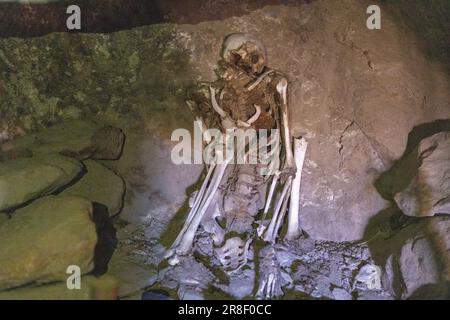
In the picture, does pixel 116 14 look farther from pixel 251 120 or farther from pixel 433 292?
pixel 433 292

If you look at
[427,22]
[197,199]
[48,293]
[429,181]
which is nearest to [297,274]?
[197,199]

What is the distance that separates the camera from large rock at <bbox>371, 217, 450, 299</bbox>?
6.10ft

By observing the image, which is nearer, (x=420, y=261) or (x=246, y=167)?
(x=420, y=261)

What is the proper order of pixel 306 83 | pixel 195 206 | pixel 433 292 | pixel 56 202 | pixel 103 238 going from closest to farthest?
pixel 433 292, pixel 56 202, pixel 103 238, pixel 195 206, pixel 306 83

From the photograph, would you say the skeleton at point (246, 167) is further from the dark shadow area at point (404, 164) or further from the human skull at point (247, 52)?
the dark shadow area at point (404, 164)

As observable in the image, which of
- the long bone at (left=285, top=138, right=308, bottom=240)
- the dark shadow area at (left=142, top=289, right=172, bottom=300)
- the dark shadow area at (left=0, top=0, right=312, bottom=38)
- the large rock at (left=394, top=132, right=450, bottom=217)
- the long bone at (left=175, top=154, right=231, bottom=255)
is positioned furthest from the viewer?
the dark shadow area at (left=0, top=0, right=312, bottom=38)

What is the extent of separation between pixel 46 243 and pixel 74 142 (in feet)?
2.55

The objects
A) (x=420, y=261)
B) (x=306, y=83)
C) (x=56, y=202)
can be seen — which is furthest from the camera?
(x=306, y=83)

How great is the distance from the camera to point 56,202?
2117 mm

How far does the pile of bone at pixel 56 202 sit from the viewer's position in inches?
73.9

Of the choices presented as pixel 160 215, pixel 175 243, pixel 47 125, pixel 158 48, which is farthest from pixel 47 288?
pixel 158 48

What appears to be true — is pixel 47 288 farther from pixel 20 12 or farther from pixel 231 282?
pixel 20 12

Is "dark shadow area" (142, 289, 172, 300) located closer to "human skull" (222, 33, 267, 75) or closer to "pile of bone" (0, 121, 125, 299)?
"pile of bone" (0, 121, 125, 299)

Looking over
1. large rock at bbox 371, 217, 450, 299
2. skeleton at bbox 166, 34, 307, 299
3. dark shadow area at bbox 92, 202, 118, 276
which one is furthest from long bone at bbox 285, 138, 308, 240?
dark shadow area at bbox 92, 202, 118, 276
